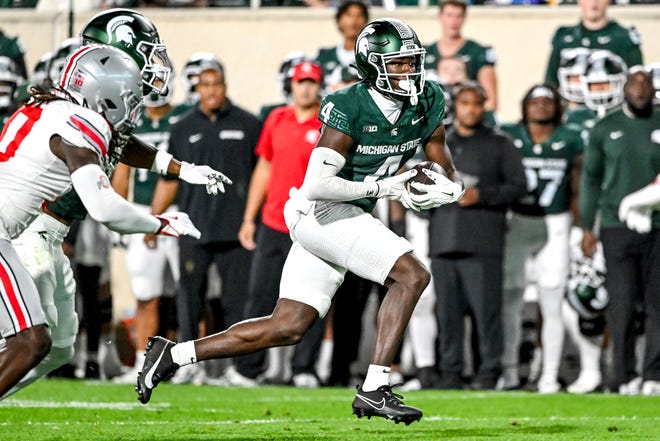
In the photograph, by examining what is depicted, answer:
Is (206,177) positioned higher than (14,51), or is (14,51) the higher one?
(14,51)

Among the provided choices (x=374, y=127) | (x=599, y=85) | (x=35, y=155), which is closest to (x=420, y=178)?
(x=374, y=127)

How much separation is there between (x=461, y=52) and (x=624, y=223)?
2435 millimetres

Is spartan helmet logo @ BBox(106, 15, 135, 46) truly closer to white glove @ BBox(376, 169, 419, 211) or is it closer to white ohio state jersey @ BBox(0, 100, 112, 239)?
white ohio state jersey @ BBox(0, 100, 112, 239)

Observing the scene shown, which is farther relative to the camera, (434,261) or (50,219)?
(434,261)

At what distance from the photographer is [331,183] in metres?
6.09

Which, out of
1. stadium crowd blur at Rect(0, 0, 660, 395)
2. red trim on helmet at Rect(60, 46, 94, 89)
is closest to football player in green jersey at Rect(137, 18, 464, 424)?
red trim on helmet at Rect(60, 46, 94, 89)

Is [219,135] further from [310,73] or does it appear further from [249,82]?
[249,82]

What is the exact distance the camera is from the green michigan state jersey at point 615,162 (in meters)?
9.34

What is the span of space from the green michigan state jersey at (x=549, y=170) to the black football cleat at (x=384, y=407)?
160 inches

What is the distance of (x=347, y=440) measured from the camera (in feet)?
20.1

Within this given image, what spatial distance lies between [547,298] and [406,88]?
3.78 meters

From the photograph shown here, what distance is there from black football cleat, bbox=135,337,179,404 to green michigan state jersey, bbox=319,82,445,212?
1.14 meters

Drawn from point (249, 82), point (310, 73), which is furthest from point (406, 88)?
point (249, 82)

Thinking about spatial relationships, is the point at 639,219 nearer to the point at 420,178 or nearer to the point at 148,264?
the point at 420,178
